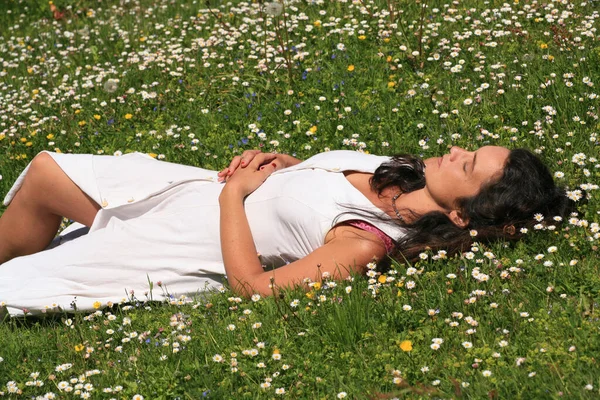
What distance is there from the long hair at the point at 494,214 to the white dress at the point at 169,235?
108 millimetres

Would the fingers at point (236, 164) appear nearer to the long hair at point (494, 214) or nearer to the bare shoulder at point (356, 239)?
the bare shoulder at point (356, 239)

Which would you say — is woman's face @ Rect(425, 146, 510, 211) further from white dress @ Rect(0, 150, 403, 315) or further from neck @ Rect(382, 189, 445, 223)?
white dress @ Rect(0, 150, 403, 315)

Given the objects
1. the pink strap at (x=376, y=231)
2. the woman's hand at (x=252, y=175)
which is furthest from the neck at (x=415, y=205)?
the woman's hand at (x=252, y=175)

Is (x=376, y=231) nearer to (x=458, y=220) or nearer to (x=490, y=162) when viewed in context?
(x=458, y=220)

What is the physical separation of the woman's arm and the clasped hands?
96 millimetres

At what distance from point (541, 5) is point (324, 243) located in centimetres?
374

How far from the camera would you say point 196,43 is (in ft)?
25.0

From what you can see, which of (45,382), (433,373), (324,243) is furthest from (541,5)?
(45,382)

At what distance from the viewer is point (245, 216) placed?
433cm

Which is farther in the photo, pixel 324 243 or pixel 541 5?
pixel 541 5

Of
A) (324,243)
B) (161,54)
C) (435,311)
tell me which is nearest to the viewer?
(435,311)

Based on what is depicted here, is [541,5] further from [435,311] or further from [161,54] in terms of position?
[435,311]

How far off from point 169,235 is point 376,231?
1.08 m

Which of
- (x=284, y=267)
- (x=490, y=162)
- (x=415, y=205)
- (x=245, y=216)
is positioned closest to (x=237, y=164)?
(x=245, y=216)
